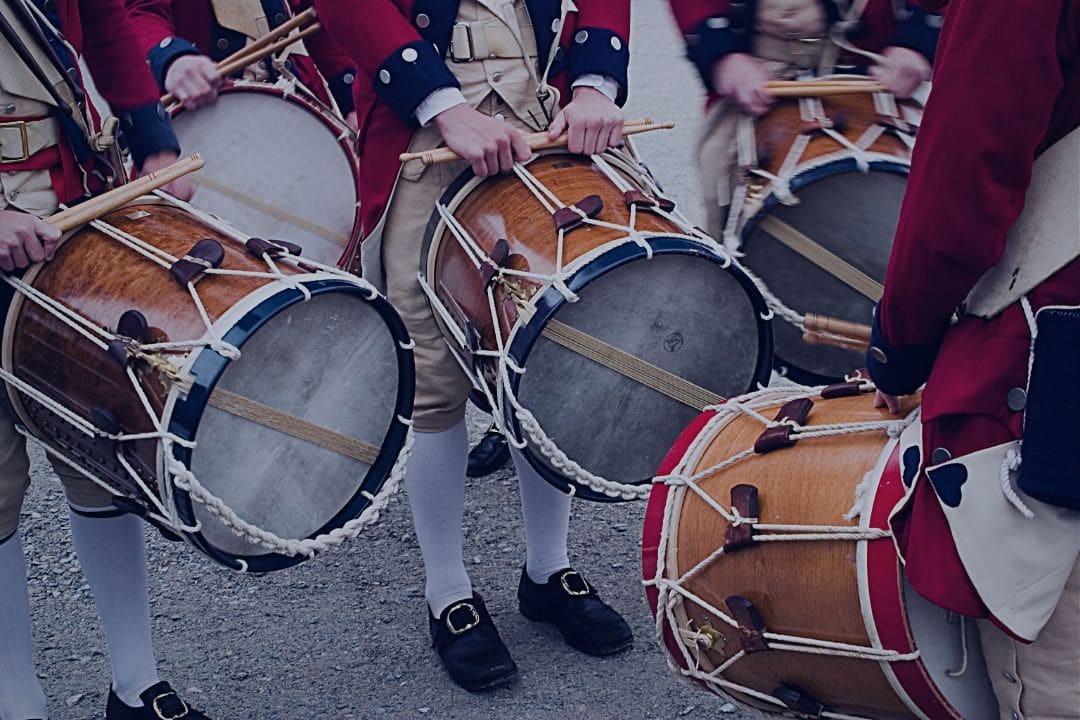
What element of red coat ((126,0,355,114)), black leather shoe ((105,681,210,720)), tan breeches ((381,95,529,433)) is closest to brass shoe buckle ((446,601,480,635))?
tan breeches ((381,95,529,433))

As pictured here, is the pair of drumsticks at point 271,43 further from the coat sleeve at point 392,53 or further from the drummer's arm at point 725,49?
the drummer's arm at point 725,49

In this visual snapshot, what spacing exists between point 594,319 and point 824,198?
478 mm

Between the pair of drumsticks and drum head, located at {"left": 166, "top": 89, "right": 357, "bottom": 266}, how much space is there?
0.07 m

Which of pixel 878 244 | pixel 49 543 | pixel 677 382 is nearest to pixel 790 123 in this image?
pixel 878 244

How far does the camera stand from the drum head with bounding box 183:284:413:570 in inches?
79.6

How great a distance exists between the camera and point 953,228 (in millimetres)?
1357

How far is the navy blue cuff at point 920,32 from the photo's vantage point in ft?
7.74

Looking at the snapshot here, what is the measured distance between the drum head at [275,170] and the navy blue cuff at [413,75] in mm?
754

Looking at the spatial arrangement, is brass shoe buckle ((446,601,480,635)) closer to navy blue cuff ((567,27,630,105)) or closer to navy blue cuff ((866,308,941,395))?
navy blue cuff ((567,27,630,105))

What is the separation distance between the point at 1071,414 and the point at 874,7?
1.31m

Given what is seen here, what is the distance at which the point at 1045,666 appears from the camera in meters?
1.48

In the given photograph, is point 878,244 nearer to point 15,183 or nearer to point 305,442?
point 305,442

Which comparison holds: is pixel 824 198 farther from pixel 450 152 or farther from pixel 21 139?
pixel 21 139

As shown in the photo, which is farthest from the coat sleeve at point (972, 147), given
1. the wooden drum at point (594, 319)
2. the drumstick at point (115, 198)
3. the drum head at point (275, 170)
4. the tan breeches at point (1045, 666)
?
the drum head at point (275, 170)
